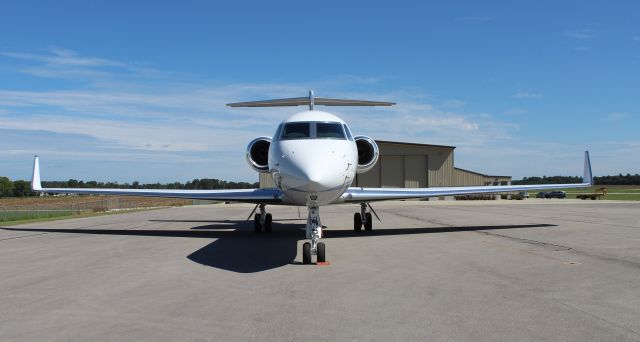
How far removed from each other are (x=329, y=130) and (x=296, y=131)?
0.70 meters

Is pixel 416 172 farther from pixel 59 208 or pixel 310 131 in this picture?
pixel 310 131

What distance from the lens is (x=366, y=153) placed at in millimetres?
13836

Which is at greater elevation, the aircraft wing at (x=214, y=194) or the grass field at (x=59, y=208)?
the aircraft wing at (x=214, y=194)

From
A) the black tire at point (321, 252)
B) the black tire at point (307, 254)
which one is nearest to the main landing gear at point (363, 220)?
the black tire at point (321, 252)

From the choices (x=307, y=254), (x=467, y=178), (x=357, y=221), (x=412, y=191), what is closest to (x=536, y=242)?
(x=412, y=191)

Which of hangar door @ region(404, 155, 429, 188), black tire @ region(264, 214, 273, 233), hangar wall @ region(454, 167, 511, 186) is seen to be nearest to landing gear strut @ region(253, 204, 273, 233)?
black tire @ region(264, 214, 273, 233)

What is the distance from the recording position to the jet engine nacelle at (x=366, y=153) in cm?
1345

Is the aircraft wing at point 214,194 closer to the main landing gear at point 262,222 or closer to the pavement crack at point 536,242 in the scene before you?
the main landing gear at point 262,222

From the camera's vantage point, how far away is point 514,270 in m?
8.71

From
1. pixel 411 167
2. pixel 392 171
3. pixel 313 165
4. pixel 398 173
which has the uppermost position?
pixel 411 167

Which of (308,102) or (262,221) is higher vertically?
(308,102)

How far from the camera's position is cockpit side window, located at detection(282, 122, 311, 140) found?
10230 millimetres

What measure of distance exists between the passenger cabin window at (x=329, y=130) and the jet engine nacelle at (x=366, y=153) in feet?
9.00

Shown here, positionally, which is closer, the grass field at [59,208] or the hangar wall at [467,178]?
the grass field at [59,208]
